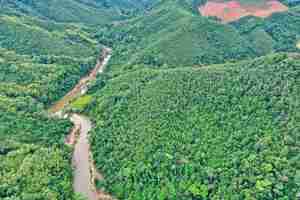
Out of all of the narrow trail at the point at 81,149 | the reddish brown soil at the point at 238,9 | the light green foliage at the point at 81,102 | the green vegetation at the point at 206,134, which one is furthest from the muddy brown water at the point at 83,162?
the reddish brown soil at the point at 238,9

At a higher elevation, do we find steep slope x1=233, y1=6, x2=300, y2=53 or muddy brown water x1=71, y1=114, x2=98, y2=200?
steep slope x1=233, y1=6, x2=300, y2=53

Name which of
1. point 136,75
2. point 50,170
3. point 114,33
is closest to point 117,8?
point 114,33

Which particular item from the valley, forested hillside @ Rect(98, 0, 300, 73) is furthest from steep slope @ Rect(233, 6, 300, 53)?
the valley

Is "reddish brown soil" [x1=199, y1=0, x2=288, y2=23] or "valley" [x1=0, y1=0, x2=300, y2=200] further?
"reddish brown soil" [x1=199, y1=0, x2=288, y2=23]

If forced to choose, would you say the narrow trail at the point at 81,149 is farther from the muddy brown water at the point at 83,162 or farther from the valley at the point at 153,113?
the valley at the point at 153,113

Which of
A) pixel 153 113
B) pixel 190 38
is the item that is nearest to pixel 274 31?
pixel 190 38

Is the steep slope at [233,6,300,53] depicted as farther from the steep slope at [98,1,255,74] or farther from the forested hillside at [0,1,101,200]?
the forested hillside at [0,1,101,200]

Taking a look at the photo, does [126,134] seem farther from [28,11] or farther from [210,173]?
[28,11]
